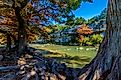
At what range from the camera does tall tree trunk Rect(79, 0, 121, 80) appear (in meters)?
7.79

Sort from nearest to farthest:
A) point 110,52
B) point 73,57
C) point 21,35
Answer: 1. point 110,52
2. point 21,35
3. point 73,57

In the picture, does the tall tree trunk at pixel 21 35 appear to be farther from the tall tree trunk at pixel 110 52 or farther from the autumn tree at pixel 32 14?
the tall tree trunk at pixel 110 52

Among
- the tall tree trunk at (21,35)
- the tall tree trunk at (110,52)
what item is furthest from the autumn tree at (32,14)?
the tall tree trunk at (110,52)

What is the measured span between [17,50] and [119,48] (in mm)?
10054

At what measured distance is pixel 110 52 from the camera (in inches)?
318

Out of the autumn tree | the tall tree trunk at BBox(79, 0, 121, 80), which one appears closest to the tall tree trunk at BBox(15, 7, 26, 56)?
the autumn tree

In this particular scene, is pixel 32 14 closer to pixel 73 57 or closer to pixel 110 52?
pixel 73 57

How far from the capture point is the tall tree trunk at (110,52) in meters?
7.79

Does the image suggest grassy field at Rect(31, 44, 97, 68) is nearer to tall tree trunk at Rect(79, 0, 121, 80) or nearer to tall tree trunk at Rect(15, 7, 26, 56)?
tall tree trunk at Rect(15, 7, 26, 56)

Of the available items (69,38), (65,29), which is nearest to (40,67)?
(69,38)

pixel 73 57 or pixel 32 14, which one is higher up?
pixel 32 14

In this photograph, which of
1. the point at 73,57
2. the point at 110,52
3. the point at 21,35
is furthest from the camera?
the point at 73,57

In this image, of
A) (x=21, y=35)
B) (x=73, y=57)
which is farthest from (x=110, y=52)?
(x=73, y=57)

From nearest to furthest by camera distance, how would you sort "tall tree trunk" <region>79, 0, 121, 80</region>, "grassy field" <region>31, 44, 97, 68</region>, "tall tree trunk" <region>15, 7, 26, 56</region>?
"tall tree trunk" <region>79, 0, 121, 80</region>
"grassy field" <region>31, 44, 97, 68</region>
"tall tree trunk" <region>15, 7, 26, 56</region>
